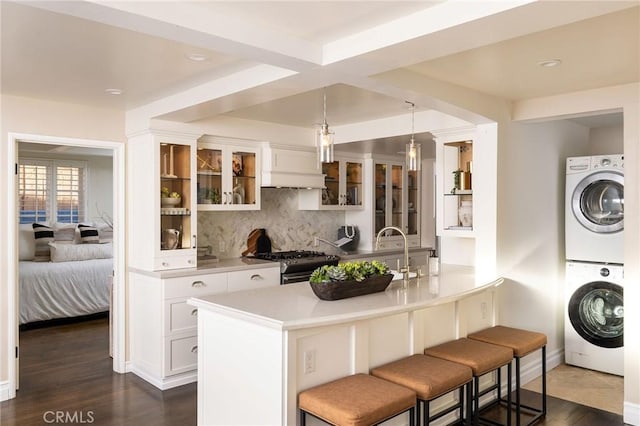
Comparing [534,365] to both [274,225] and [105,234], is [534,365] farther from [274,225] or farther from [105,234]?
[105,234]

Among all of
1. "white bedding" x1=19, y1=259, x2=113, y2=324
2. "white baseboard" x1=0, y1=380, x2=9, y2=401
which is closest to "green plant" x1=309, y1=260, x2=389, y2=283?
"white baseboard" x1=0, y1=380, x2=9, y2=401

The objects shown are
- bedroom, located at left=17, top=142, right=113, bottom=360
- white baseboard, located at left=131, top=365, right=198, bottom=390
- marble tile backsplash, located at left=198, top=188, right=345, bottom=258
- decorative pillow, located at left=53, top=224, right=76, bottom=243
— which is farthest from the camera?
decorative pillow, located at left=53, top=224, right=76, bottom=243

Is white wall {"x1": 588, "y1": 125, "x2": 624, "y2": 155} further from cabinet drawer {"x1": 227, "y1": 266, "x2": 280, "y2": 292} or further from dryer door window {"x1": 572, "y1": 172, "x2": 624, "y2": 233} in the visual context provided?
cabinet drawer {"x1": 227, "y1": 266, "x2": 280, "y2": 292}

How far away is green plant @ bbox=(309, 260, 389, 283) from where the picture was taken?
302 centimetres

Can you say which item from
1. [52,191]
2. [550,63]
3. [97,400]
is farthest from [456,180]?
[52,191]

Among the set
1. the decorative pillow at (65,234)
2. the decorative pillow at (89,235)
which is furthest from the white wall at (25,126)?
the decorative pillow at (89,235)

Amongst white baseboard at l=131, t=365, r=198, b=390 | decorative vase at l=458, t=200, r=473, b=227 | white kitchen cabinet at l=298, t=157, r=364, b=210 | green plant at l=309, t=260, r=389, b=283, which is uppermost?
white kitchen cabinet at l=298, t=157, r=364, b=210

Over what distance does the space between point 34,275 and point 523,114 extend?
575 cm

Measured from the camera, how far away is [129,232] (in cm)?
443

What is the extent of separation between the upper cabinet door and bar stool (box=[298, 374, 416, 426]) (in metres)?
2.56

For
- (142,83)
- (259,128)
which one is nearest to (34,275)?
(259,128)

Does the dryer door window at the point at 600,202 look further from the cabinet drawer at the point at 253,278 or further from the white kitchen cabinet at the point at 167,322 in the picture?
the white kitchen cabinet at the point at 167,322

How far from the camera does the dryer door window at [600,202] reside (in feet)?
14.5

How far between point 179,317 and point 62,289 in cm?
293
